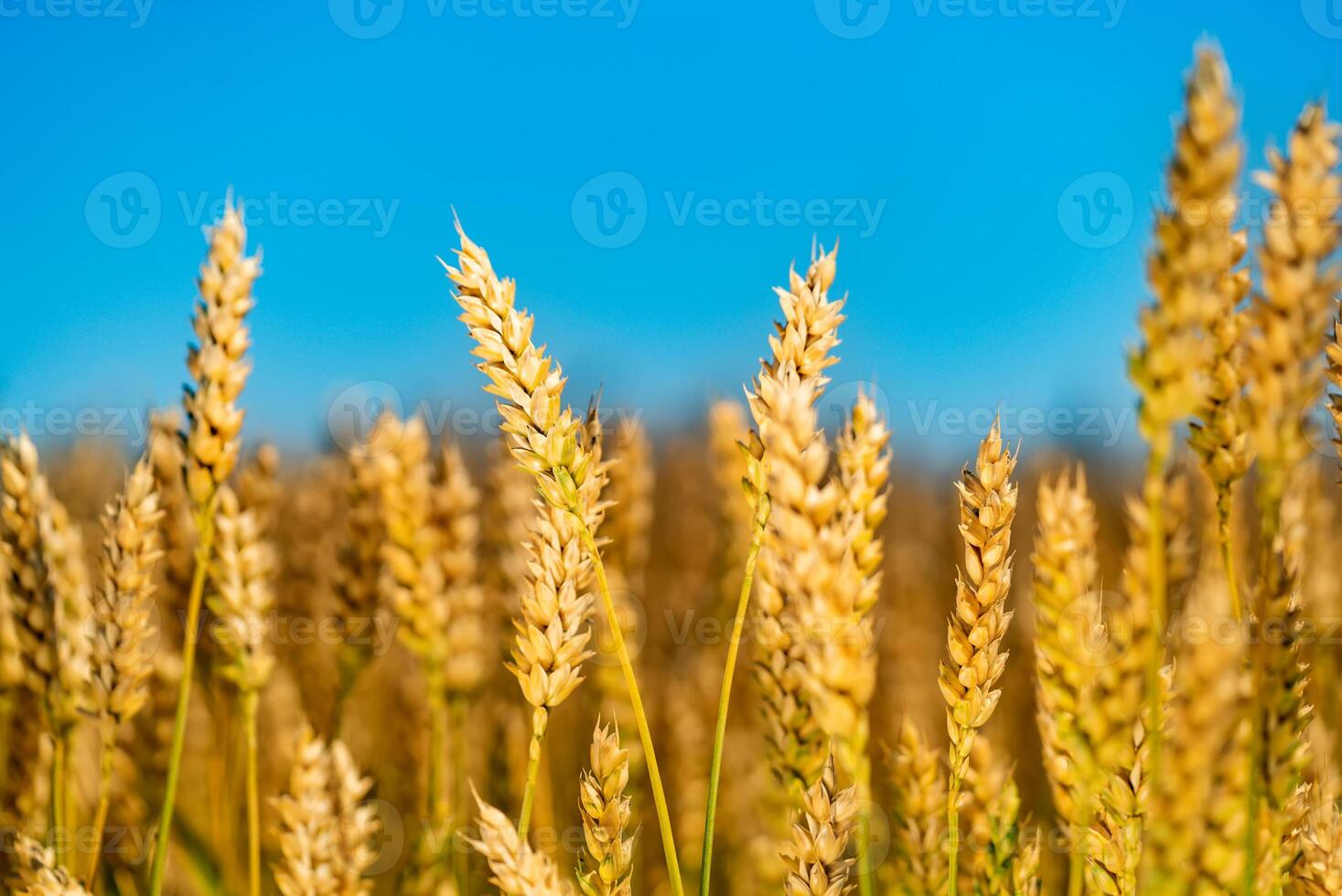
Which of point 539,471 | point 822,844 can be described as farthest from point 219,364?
point 822,844

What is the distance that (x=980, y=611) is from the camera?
109cm

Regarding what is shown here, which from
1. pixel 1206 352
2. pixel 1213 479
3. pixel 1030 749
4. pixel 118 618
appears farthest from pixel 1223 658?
pixel 1030 749

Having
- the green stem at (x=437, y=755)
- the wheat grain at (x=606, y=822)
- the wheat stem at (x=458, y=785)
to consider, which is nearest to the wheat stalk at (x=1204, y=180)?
the wheat grain at (x=606, y=822)

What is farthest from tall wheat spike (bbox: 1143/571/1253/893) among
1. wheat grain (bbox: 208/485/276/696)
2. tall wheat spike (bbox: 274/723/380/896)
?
wheat grain (bbox: 208/485/276/696)

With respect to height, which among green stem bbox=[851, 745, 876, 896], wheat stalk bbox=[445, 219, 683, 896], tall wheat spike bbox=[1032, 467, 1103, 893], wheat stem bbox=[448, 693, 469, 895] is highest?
wheat stalk bbox=[445, 219, 683, 896]

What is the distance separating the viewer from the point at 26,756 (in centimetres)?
183

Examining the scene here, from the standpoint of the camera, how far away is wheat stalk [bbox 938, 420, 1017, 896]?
1.06 metres

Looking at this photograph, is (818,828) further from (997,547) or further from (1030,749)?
(1030,749)

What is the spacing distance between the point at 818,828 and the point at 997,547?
1.35 feet

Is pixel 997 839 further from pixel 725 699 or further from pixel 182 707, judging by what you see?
pixel 182 707

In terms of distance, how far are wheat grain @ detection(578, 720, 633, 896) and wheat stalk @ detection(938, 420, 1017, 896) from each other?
41cm

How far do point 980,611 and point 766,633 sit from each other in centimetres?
28

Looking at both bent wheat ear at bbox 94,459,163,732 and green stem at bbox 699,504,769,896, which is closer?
green stem at bbox 699,504,769,896

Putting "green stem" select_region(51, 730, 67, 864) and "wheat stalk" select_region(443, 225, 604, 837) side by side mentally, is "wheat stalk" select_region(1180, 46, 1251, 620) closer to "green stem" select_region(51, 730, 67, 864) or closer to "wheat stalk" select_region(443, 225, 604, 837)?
"wheat stalk" select_region(443, 225, 604, 837)
